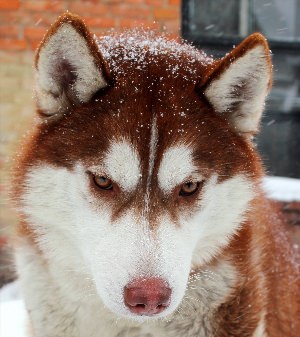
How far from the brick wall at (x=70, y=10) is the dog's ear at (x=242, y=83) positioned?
323cm

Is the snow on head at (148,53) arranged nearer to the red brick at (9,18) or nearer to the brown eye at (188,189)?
the brown eye at (188,189)

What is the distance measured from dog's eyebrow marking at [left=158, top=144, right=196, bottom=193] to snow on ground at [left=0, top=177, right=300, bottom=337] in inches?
55.7

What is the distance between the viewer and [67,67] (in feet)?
8.46

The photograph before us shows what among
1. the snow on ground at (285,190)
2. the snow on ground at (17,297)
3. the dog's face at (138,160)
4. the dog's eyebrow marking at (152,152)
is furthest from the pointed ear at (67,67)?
the snow on ground at (285,190)

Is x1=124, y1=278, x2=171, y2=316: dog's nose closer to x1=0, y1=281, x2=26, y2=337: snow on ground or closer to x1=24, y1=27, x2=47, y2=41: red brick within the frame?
x1=0, y1=281, x2=26, y2=337: snow on ground

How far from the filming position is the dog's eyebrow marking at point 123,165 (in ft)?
8.00

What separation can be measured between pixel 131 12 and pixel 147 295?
405cm

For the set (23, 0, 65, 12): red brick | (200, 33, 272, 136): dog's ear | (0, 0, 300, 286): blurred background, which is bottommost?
(0, 0, 300, 286): blurred background

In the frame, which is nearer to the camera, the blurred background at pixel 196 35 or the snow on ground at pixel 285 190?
the snow on ground at pixel 285 190

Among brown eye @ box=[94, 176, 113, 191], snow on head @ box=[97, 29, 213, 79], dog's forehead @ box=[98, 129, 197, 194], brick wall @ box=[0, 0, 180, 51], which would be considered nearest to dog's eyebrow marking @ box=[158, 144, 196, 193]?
dog's forehead @ box=[98, 129, 197, 194]

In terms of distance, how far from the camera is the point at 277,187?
5727mm

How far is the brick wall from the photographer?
229 inches

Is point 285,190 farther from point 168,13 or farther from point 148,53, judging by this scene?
point 148,53

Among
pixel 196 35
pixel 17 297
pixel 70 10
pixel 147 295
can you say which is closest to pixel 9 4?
pixel 70 10
